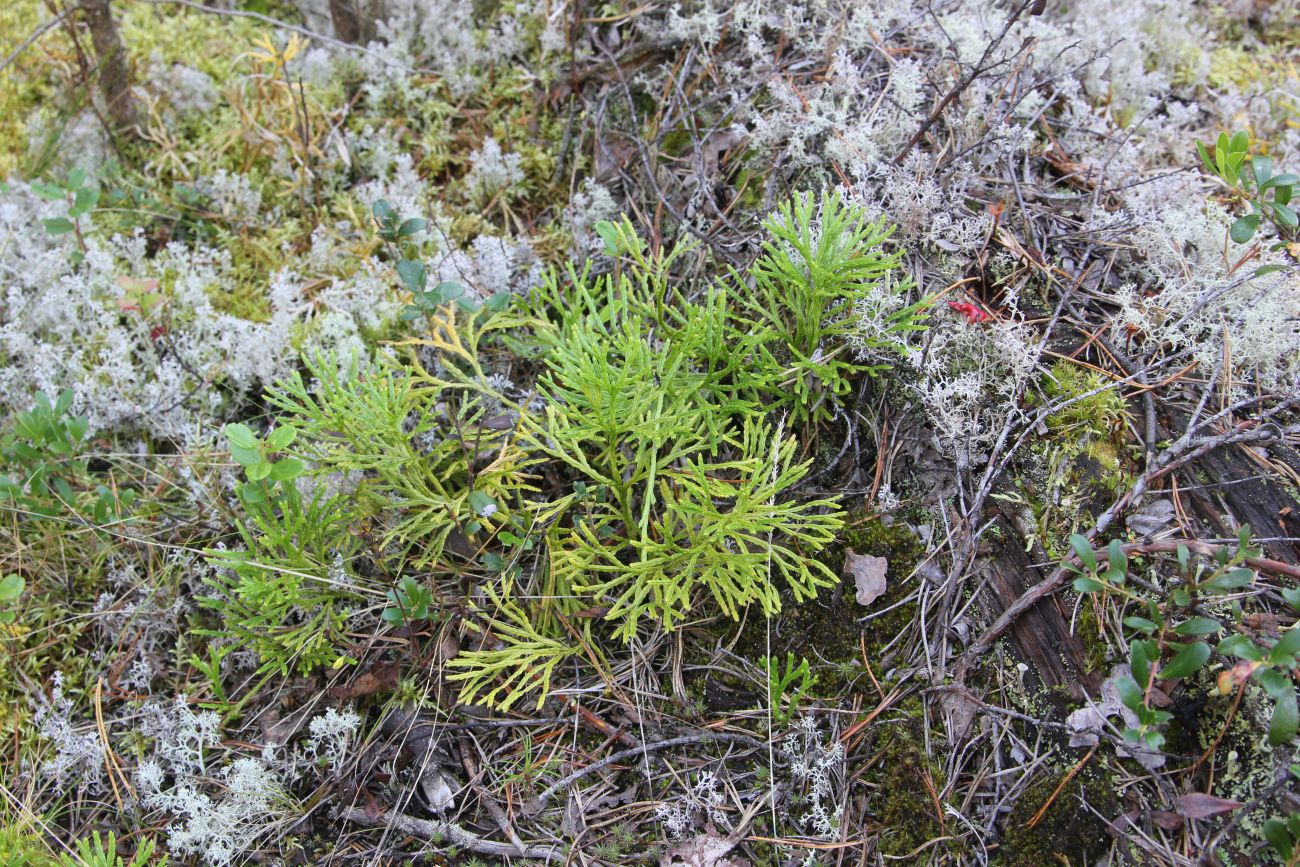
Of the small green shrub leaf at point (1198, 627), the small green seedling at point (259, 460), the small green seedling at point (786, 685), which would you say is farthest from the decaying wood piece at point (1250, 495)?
the small green seedling at point (259, 460)

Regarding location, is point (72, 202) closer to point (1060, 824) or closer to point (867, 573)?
point (867, 573)

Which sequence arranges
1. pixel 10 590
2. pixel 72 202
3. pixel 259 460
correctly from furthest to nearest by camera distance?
1. pixel 72 202
2. pixel 10 590
3. pixel 259 460

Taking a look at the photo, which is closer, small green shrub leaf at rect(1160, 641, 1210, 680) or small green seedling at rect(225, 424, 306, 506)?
small green shrub leaf at rect(1160, 641, 1210, 680)

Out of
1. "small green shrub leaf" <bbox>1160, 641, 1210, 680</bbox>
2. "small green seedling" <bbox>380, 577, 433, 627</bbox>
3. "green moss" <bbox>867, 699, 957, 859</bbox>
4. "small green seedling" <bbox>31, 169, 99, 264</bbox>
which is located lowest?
"green moss" <bbox>867, 699, 957, 859</bbox>

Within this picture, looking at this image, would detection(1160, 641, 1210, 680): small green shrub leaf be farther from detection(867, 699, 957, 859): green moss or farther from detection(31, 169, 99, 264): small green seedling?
detection(31, 169, 99, 264): small green seedling

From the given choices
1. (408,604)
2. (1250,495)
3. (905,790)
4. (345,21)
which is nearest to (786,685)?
(905,790)

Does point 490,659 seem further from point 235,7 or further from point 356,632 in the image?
point 235,7

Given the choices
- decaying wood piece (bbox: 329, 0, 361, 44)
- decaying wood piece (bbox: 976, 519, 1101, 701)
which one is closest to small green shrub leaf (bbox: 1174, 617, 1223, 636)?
decaying wood piece (bbox: 976, 519, 1101, 701)

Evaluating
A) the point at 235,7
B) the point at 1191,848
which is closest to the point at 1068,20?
the point at 1191,848
